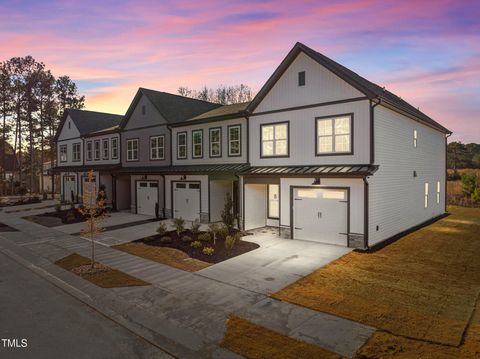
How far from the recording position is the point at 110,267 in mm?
12508

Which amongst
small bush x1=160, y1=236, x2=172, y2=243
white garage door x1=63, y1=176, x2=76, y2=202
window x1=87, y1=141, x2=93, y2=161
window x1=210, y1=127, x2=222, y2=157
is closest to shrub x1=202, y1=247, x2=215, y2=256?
small bush x1=160, y1=236, x2=172, y2=243

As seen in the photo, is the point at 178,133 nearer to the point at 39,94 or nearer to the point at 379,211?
the point at 379,211

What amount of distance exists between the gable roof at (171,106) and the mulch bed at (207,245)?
10.8 meters

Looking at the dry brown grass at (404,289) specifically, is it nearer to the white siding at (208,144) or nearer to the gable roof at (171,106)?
the white siding at (208,144)

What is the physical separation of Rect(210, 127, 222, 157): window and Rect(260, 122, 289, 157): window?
3.91m

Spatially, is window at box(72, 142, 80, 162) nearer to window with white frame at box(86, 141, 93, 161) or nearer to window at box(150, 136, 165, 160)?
window with white frame at box(86, 141, 93, 161)

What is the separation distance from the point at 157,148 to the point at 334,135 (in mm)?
15354

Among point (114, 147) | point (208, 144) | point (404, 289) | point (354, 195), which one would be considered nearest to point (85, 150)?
point (114, 147)

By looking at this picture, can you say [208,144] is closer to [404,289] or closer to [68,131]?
[404,289]

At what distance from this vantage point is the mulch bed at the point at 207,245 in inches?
540

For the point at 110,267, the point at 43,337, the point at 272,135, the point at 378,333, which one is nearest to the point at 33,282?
the point at 110,267

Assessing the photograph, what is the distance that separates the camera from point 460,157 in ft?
172

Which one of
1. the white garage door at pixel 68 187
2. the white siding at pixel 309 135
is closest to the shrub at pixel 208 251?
the white siding at pixel 309 135

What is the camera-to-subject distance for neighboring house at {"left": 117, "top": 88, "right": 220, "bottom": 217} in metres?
25.2
